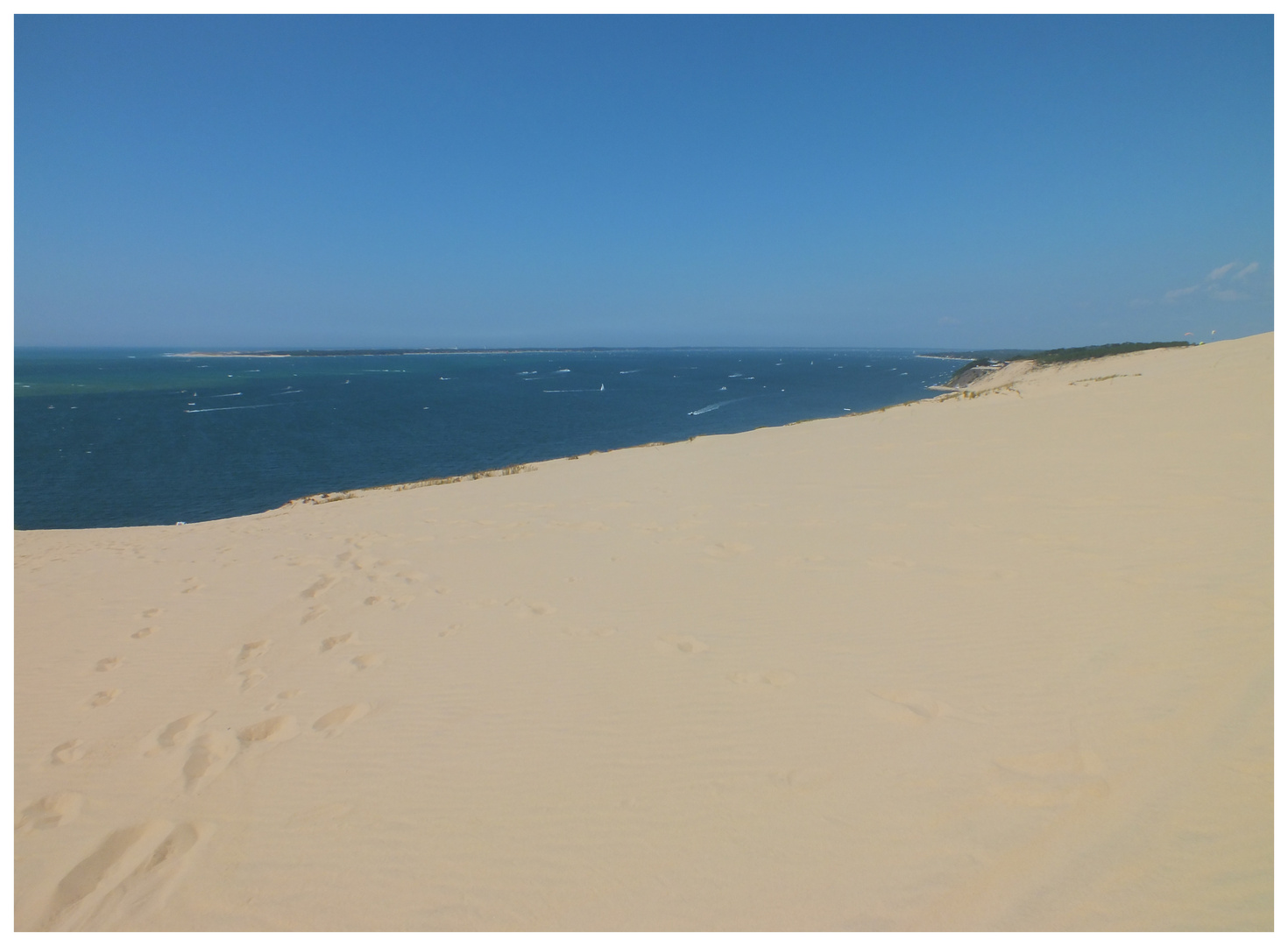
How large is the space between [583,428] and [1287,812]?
39.2m

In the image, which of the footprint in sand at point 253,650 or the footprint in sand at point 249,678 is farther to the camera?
the footprint in sand at point 253,650

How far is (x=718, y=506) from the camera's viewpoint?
27.8 feet

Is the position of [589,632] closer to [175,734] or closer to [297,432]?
[175,734]

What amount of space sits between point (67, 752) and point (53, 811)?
0.57 metres

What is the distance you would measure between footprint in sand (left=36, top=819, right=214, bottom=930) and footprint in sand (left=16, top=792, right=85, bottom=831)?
1.17ft

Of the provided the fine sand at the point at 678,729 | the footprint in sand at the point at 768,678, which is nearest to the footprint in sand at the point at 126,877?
the fine sand at the point at 678,729

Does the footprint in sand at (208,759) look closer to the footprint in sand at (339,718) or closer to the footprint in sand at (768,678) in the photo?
the footprint in sand at (339,718)

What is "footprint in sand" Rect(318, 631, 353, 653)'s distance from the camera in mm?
4594

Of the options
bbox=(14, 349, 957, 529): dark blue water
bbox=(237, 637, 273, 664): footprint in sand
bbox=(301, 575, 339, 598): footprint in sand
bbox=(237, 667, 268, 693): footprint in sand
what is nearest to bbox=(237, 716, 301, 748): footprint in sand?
bbox=(237, 667, 268, 693): footprint in sand

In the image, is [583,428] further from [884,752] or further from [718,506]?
[884,752]

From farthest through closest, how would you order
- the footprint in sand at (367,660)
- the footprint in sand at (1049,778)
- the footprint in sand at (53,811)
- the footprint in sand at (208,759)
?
the footprint in sand at (367,660), the footprint in sand at (208,759), the footprint in sand at (53,811), the footprint in sand at (1049,778)

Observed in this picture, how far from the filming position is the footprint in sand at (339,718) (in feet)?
11.5

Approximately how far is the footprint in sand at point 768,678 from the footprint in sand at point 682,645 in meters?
0.43

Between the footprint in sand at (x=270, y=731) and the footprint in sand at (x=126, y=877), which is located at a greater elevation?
the footprint in sand at (x=270, y=731)
